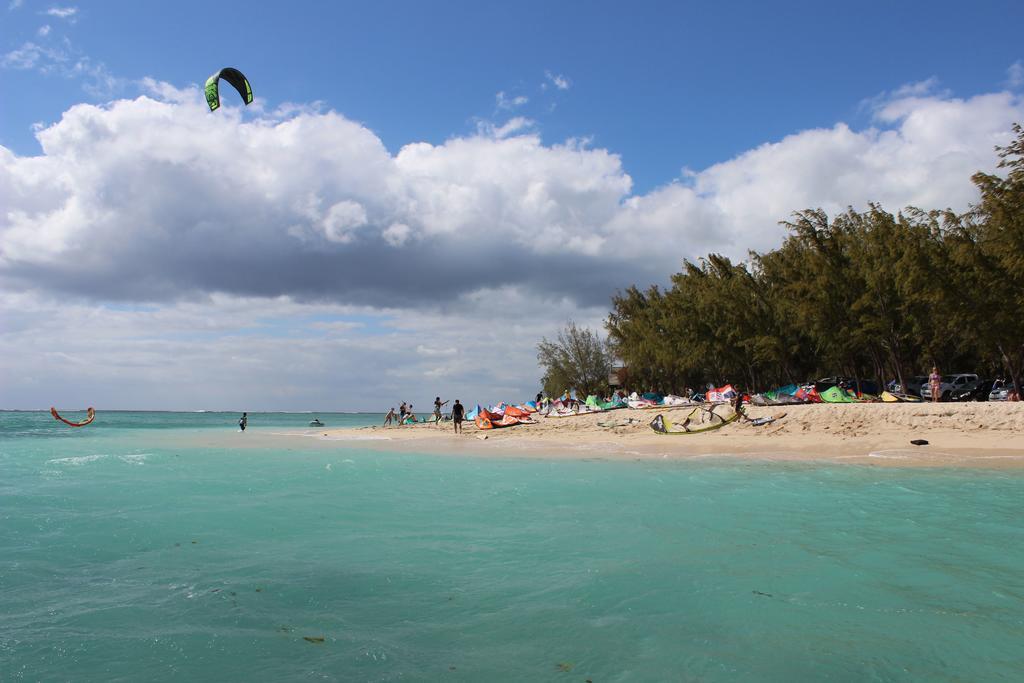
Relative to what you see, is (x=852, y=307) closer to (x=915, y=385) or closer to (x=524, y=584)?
(x=915, y=385)

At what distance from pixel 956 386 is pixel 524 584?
39676 millimetres

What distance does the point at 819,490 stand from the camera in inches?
569

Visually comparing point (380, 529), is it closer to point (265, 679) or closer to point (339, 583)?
point (339, 583)

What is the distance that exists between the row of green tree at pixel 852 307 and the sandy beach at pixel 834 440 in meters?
8.31

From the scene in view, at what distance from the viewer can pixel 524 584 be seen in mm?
7617

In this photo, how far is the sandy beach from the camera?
20817mm

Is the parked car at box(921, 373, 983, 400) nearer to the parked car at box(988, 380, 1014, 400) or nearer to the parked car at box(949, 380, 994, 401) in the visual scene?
the parked car at box(949, 380, 994, 401)

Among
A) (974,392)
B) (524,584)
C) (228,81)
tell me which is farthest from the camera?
(974,392)

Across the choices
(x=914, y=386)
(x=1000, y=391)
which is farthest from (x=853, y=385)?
(x=1000, y=391)

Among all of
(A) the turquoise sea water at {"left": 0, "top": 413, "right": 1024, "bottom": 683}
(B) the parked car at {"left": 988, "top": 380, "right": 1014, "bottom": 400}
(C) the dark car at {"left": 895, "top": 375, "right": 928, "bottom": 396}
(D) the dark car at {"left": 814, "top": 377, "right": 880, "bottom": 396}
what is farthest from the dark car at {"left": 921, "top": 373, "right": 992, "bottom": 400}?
(A) the turquoise sea water at {"left": 0, "top": 413, "right": 1024, "bottom": 683}

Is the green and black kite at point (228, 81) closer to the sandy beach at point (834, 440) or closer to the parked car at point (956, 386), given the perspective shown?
the sandy beach at point (834, 440)

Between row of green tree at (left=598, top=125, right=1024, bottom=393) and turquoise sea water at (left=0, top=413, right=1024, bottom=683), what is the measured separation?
19551mm

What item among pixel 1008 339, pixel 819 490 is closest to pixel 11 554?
pixel 819 490

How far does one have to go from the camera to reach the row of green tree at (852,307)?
30.8m
